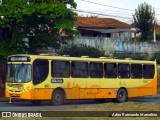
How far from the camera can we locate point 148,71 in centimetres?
3269

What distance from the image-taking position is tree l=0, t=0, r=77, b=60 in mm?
30562

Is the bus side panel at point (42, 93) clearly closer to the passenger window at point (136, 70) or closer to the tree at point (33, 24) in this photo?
the tree at point (33, 24)

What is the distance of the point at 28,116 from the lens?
1470cm

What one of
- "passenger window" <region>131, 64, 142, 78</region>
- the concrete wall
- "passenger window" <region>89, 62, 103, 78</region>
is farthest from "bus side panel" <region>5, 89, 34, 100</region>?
the concrete wall

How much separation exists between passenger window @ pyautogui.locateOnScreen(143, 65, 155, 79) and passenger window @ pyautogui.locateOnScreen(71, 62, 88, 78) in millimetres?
5453

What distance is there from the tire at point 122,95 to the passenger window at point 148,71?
2.14 metres

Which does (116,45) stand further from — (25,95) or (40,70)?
(25,95)

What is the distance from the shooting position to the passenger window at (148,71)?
3239 cm

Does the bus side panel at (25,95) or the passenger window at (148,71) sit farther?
the passenger window at (148,71)

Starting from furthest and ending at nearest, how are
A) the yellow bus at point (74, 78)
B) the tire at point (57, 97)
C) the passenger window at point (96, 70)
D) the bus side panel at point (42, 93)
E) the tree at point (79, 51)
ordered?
the tree at point (79, 51) < the passenger window at point (96, 70) < the tire at point (57, 97) < the yellow bus at point (74, 78) < the bus side panel at point (42, 93)

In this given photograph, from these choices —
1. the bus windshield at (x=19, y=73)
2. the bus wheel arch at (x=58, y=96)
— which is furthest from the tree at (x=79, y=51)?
the bus windshield at (x=19, y=73)

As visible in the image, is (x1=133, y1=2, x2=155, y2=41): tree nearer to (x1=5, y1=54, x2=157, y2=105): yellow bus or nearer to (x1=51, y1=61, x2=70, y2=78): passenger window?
(x1=5, y1=54, x2=157, y2=105): yellow bus

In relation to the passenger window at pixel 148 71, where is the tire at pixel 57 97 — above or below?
below

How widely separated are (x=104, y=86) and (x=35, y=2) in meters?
7.07
